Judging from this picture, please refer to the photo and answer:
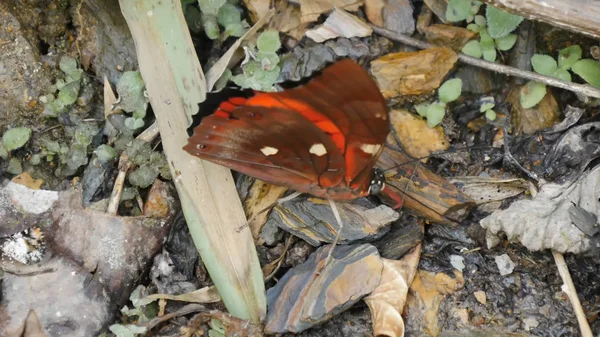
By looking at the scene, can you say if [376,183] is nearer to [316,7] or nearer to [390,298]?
[390,298]

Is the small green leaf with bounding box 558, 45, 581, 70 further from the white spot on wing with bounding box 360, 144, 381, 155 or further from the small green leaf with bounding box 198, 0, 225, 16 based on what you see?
the small green leaf with bounding box 198, 0, 225, 16

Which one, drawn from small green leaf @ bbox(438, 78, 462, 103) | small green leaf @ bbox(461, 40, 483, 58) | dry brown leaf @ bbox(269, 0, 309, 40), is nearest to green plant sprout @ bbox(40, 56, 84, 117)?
dry brown leaf @ bbox(269, 0, 309, 40)

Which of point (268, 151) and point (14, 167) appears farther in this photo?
point (14, 167)

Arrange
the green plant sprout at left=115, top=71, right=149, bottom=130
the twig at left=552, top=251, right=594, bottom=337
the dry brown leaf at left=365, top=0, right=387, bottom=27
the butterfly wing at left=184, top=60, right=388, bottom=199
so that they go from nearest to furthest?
the butterfly wing at left=184, top=60, right=388, bottom=199
the twig at left=552, top=251, right=594, bottom=337
the green plant sprout at left=115, top=71, right=149, bottom=130
the dry brown leaf at left=365, top=0, right=387, bottom=27

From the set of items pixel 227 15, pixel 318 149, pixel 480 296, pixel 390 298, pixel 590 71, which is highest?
pixel 227 15

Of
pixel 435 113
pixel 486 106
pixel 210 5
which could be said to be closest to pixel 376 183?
pixel 435 113

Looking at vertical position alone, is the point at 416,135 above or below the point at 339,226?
above
